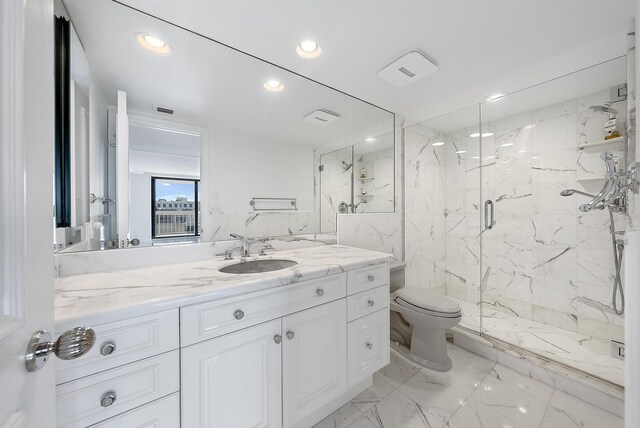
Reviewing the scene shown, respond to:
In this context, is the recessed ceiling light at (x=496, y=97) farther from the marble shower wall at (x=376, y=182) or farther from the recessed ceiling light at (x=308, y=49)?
the recessed ceiling light at (x=308, y=49)

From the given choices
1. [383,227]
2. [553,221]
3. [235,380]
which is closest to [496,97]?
[553,221]

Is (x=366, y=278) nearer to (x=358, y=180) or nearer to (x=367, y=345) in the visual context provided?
(x=367, y=345)

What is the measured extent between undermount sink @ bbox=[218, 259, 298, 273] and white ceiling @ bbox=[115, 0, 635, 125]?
1279mm

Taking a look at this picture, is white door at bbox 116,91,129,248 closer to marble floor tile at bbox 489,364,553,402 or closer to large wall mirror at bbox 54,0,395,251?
large wall mirror at bbox 54,0,395,251

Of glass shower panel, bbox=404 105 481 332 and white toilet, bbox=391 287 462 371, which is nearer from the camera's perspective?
white toilet, bbox=391 287 462 371

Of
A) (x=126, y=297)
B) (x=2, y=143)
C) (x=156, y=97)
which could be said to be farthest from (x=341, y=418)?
(x=156, y=97)

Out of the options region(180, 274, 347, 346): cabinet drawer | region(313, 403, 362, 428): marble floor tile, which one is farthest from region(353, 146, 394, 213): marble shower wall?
region(313, 403, 362, 428): marble floor tile

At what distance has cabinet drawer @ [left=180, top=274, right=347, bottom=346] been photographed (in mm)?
878

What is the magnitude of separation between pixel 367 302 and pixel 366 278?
15cm

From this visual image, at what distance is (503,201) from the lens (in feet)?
8.42

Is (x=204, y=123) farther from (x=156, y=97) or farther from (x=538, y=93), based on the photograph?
(x=538, y=93)

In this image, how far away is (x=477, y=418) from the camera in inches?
53.3

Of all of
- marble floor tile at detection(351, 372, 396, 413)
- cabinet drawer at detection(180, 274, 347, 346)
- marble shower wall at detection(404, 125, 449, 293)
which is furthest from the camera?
marble shower wall at detection(404, 125, 449, 293)

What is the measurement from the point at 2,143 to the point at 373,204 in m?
2.15
